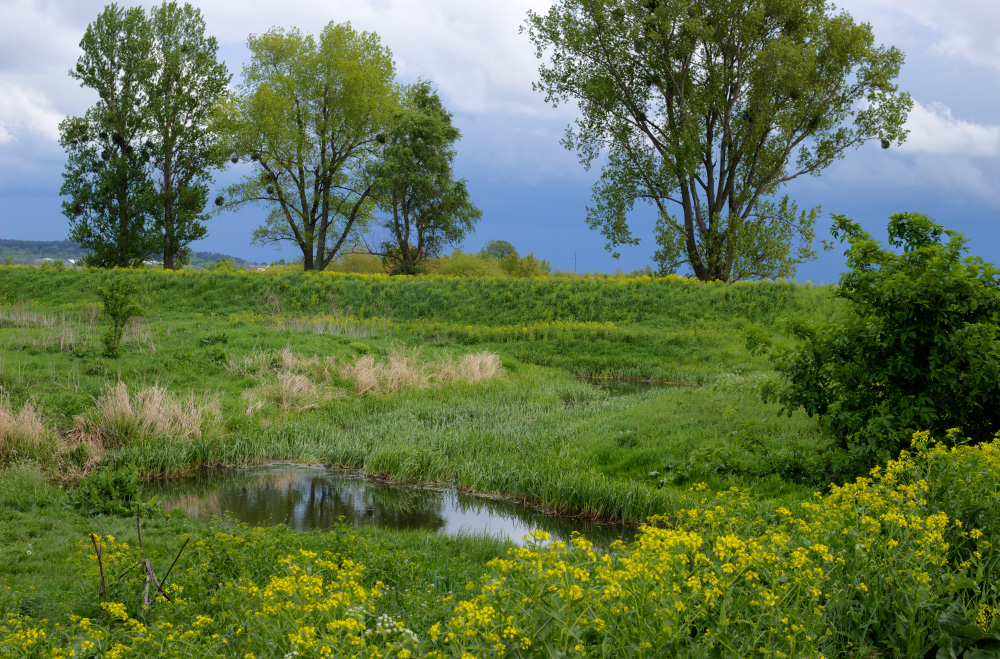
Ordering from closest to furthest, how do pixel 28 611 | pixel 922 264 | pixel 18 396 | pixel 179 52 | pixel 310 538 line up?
pixel 28 611 → pixel 310 538 → pixel 922 264 → pixel 18 396 → pixel 179 52

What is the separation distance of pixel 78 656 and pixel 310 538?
3146mm

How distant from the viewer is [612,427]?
1109 centimetres

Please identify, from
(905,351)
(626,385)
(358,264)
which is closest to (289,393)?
(626,385)

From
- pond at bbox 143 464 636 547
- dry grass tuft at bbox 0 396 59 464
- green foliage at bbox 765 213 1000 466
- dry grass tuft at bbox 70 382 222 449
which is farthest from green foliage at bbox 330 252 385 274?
green foliage at bbox 765 213 1000 466

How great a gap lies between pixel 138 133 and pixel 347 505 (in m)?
35.3

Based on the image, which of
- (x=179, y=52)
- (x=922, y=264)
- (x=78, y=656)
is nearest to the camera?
(x=78, y=656)

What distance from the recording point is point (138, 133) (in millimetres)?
37312

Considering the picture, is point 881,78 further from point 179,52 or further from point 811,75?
point 179,52

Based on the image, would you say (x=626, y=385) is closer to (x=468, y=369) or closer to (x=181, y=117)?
(x=468, y=369)

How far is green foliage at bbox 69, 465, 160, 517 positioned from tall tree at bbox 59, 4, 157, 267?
3251 cm

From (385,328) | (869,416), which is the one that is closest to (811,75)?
(385,328)

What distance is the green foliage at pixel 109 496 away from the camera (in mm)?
7531

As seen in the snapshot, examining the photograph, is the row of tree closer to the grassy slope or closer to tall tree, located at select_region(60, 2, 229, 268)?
tall tree, located at select_region(60, 2, 229, 268)

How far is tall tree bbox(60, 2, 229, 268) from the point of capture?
1439 inches
